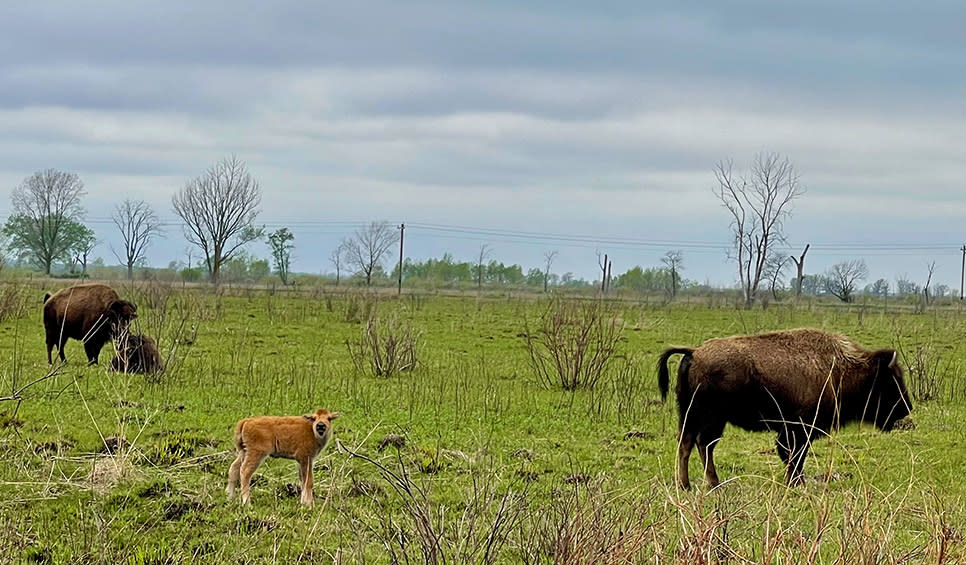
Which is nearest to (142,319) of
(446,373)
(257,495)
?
(446,373)

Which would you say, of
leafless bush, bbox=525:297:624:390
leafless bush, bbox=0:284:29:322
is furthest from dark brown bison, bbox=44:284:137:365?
leafless bush, bbox=525:297:624:390

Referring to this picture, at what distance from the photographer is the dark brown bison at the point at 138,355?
46.5 feet

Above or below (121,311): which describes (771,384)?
below

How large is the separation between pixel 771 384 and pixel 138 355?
1036cm

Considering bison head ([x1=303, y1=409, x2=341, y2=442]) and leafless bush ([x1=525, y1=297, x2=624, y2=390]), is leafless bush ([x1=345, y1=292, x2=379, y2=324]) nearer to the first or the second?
leafless bush ([x1=525, y1=297, x2=624, y2=390])

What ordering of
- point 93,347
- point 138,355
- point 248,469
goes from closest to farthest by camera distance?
1. point 248,469
2. point 138,355
3. point 93,347

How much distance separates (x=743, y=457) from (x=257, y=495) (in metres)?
5.45

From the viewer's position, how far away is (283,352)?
1944cm

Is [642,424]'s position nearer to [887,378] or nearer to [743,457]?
[743,457]

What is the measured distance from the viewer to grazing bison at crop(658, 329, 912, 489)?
28.6 ft

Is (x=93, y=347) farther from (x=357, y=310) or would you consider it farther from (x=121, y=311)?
(x=357, y=310)

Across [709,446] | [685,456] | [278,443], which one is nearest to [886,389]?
[709,446]

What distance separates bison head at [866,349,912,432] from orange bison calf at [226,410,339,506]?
556 cm

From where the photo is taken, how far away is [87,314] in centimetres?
1675
